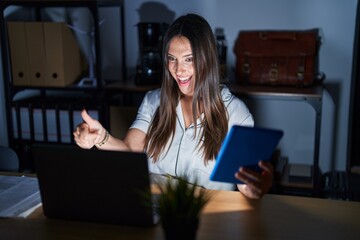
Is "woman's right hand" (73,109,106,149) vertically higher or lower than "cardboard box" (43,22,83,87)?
lower


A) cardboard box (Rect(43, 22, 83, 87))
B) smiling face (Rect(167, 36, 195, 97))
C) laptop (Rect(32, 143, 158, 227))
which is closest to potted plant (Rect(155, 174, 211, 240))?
laptop (Rect(32, 143, 158, 227))

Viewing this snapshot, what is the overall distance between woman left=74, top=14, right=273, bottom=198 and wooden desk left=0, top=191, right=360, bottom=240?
38 centimetres

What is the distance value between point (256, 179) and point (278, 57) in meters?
1.44

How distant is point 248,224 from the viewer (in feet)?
4.22

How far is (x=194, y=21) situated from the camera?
1767 millimetres

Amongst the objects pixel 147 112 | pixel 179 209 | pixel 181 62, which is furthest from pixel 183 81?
pixel 179 209

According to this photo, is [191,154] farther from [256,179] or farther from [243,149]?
[243,149]

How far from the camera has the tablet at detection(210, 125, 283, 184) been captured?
1.16 m

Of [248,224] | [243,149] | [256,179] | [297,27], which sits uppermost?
[297,27]

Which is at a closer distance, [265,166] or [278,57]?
[265,166]

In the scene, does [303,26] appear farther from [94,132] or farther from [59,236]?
[59,236]

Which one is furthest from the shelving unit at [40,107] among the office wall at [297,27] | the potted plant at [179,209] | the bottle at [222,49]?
the potted plant at [179,209]

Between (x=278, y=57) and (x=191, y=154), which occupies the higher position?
(x=278, y=57)

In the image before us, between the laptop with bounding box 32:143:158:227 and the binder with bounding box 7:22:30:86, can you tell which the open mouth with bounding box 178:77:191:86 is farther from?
the binder with bounding box 7:22:30:86
